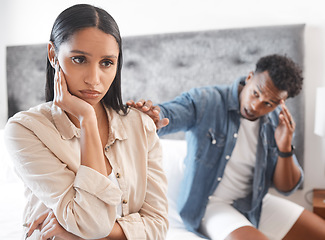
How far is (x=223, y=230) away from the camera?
1.56m

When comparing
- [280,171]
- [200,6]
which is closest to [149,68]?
[200,6]

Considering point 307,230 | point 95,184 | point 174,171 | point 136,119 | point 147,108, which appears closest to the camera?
point 95,184

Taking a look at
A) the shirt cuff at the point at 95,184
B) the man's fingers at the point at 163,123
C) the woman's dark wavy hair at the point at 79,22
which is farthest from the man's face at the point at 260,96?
the shirt cuff at the point at 95,184

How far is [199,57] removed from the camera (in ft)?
7.73

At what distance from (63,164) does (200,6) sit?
1.83 metres

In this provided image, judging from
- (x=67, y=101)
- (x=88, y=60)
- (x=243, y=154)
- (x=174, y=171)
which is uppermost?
(x=88, y=60)

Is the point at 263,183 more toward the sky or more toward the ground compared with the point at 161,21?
more toward the ground

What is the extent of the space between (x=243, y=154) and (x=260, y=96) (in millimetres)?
335

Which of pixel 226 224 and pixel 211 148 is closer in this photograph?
pixel 226 224

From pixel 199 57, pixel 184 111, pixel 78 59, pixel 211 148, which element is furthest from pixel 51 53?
pixel 199 57

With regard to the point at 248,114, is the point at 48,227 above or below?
below

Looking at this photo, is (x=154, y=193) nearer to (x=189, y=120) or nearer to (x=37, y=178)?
(x=37, y=178)

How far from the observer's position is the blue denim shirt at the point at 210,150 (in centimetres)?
172

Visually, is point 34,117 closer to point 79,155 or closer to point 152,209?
point 79,155
